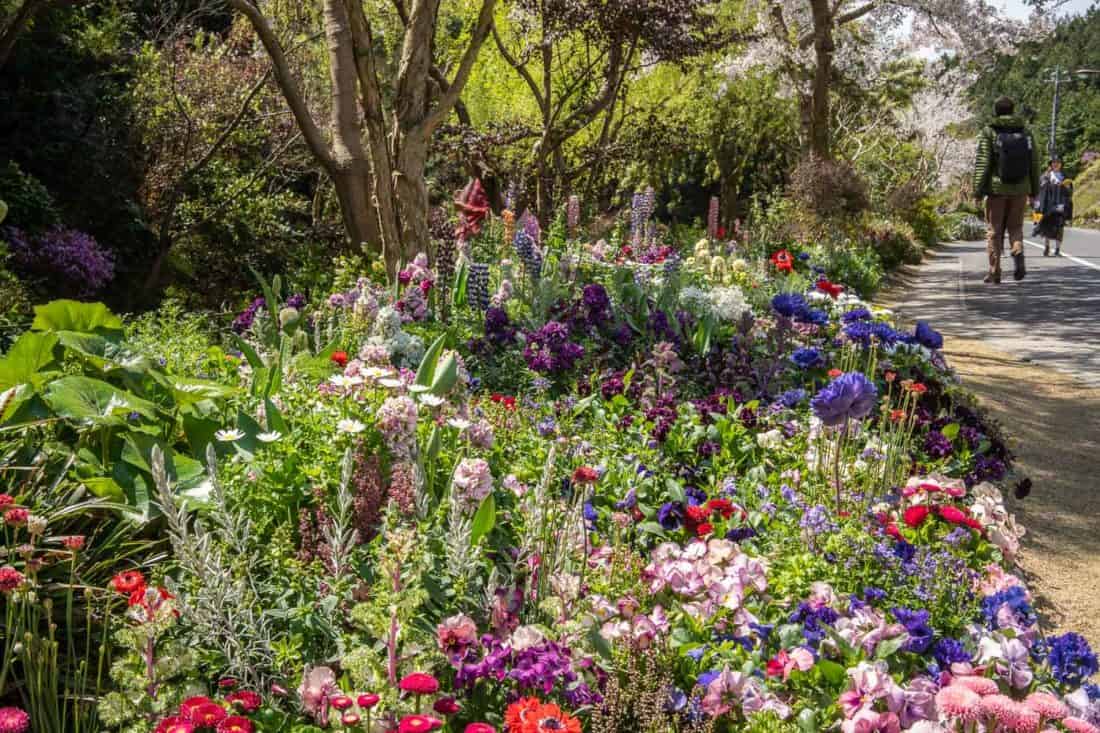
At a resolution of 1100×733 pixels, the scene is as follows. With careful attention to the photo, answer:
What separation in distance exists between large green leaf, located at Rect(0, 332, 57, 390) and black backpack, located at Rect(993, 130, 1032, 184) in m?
10.4

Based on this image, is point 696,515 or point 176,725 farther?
point 696,515

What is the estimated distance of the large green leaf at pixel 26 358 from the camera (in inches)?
111

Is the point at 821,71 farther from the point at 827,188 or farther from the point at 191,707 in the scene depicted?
the point at 191,707

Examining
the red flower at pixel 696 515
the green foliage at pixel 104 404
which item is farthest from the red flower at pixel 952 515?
the green foliage at pixel 104 404

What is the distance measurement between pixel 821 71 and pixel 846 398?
1114cm

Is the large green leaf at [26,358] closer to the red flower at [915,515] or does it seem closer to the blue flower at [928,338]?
the red flower at [915,515]

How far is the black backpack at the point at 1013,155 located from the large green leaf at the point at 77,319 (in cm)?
1012

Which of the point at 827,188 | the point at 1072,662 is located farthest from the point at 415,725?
the point at 827,188

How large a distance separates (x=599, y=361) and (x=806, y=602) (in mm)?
2283

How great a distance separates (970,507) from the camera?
3.60 meters

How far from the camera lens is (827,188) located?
13.6 m

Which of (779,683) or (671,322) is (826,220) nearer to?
(671,322)

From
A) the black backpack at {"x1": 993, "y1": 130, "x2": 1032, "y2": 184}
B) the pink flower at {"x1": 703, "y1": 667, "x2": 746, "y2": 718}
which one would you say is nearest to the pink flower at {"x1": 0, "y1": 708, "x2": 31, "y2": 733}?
the pink flower at {"x1": 703, "y1": 667, "x2": 746, "y2": 718}

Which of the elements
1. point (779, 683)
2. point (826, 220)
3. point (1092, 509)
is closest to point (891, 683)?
point (779, 683)
